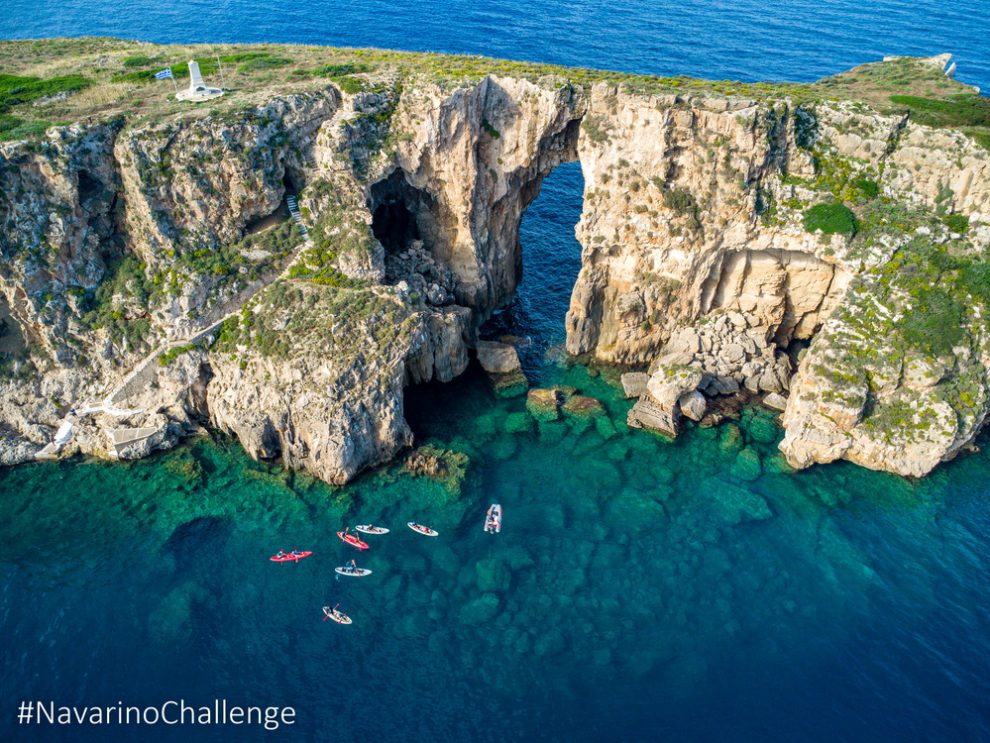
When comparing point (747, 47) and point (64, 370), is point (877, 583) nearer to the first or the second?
point (64, 370)

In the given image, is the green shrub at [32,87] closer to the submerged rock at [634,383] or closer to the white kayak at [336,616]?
the white kayak at [336,616]

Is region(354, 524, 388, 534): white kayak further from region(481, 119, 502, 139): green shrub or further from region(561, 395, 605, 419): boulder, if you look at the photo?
region(481, 119, 502, 139): green shrub

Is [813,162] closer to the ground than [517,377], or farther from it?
farther from it

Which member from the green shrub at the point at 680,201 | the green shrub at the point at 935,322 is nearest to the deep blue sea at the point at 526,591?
the green shrub at the point at 935,322

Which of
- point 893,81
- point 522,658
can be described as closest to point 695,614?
point 522,658

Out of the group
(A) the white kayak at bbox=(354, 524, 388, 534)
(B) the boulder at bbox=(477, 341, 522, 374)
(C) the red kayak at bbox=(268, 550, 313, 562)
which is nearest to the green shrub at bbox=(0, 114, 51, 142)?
(C) the red kayak at bbox=(268, 550, 313, 562)

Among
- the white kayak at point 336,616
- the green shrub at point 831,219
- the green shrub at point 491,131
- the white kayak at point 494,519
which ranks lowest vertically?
the white kayak at point 336,616
